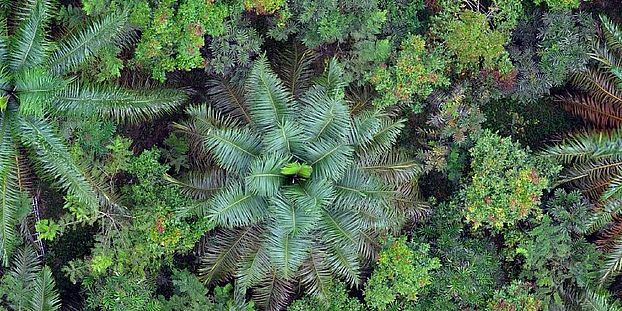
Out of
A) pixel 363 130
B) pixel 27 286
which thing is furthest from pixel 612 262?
pixel 27 286

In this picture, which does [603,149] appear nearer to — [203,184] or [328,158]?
[328,158]

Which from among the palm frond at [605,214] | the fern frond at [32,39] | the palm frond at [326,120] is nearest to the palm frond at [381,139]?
the palm frond at [326,120]

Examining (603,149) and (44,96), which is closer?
(44,96)

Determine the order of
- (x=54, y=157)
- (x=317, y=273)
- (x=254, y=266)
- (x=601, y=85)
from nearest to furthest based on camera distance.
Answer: (x=54, y=157)
(x=254, y=266)
(x=317, y=273)
(x=601, y=85)

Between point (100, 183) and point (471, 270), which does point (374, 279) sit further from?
point (100, 183)

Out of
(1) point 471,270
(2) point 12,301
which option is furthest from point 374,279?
(2) point 12,301

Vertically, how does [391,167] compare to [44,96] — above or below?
below
